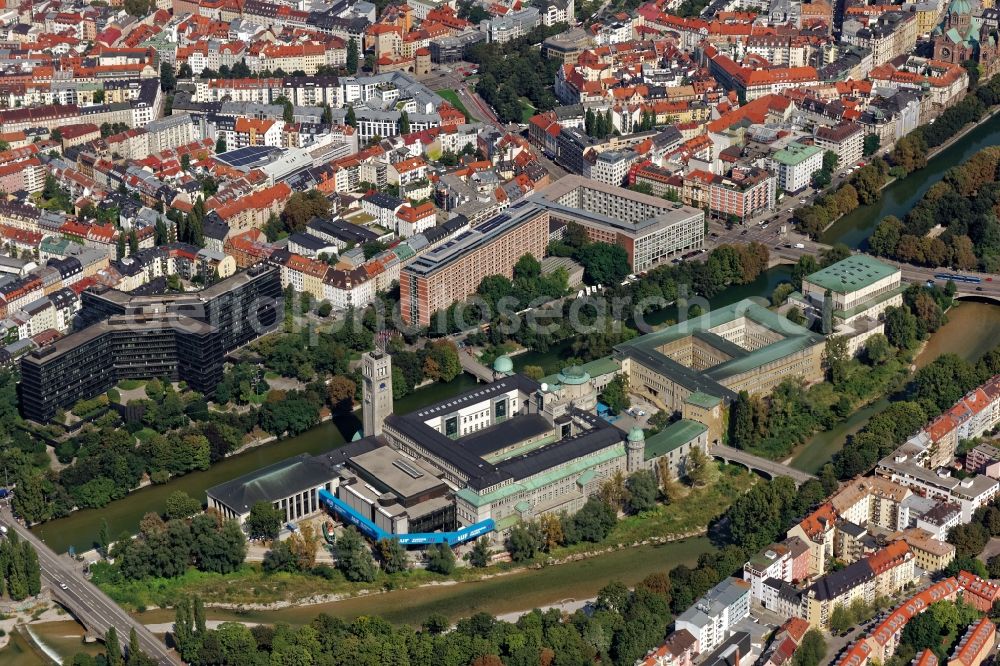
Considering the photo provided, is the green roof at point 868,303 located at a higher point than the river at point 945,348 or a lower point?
higher

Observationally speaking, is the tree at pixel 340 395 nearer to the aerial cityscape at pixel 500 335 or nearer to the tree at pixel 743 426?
the aerial cityscape at pixel 500 335

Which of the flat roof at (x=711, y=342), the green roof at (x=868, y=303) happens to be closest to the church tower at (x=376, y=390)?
the flat roof at (x=711, y=342)

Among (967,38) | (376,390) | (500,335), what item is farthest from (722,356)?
(967,38)

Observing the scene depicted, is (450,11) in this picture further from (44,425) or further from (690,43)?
(44,425)

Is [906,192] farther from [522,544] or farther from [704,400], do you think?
[522,544]

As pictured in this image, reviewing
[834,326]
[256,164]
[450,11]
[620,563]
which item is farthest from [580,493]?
[450,11]

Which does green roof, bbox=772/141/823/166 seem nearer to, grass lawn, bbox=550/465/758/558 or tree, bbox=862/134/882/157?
tree, bbox=862/134/882/157
